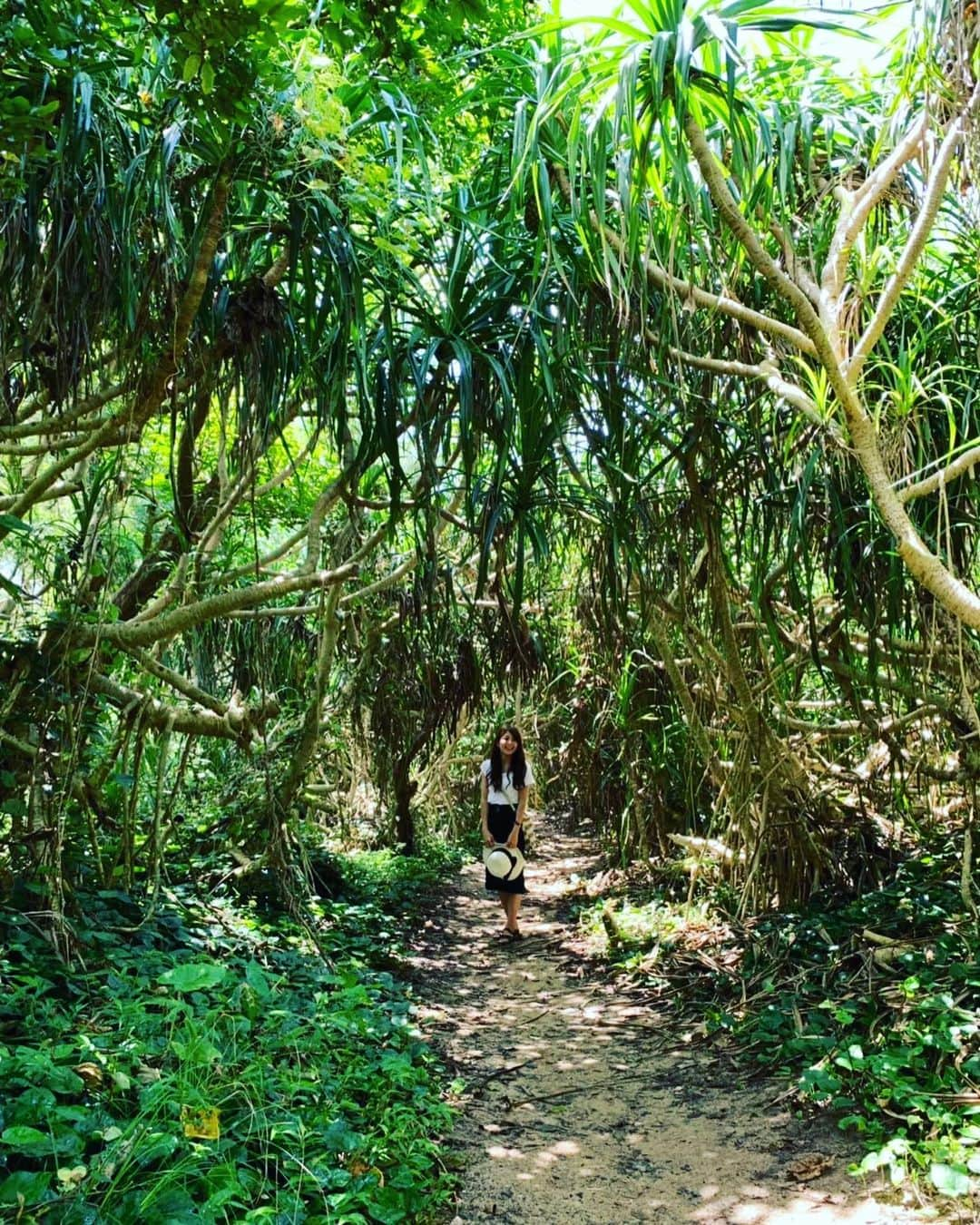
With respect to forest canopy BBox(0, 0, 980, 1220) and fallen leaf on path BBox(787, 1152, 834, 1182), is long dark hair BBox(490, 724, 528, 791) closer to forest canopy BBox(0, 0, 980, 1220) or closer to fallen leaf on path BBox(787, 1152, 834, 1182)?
forest canopy BBox(0, 0, 980, 1220)

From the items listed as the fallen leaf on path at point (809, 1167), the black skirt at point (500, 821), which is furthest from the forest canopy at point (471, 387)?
the black skirt at point (500, 821)

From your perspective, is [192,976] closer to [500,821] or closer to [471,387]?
[471,387]

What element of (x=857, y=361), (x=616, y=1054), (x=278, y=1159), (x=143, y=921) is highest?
(x=857, y=361)

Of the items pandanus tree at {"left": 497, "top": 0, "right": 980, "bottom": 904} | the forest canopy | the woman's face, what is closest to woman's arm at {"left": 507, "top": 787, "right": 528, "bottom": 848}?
the woman's face

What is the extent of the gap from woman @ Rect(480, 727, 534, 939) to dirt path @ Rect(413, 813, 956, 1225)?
728mm

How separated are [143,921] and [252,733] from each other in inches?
38.5

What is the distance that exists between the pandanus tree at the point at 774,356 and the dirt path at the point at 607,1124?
0.97 metres

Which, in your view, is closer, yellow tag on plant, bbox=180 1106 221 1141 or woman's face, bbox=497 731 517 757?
yellow tag on plant, bbox=180 1106 221 1141

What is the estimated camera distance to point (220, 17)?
4.53 ft

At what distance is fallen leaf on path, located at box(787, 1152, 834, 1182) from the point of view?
2.07 metres

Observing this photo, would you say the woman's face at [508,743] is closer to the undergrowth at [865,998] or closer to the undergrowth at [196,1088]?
the undergrowth at [865,998]

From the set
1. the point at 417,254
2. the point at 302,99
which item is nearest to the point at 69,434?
the point at 417,254

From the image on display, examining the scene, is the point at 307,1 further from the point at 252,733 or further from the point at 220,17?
the point at 252,733

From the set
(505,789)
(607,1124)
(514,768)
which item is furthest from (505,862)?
(607,1124)
